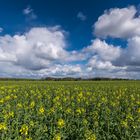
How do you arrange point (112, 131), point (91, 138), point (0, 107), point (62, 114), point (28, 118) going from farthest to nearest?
point (0, 107) → point (62, 114) → point (28, 118) → point (112, 131) → point (91, 138)

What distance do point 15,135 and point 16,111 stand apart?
3.93m

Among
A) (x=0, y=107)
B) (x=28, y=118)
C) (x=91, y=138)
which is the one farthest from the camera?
(x=0, y=107)

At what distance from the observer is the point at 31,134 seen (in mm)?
10180

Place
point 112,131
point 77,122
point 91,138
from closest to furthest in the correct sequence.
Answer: point 91,138 → point 112,131 → point 77,122

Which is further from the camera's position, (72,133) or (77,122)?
(77,122)

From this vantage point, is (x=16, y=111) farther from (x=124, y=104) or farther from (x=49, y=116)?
(x=124, y=104)

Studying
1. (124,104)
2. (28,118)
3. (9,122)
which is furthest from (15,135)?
(124,104)

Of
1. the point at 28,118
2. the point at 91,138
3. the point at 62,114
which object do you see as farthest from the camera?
the point at 62,114

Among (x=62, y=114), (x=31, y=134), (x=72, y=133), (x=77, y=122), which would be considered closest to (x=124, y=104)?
(x=62, y=114)

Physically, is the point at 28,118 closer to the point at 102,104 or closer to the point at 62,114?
the point at 62,114

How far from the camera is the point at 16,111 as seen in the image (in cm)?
1381

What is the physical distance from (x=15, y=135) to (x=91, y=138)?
2991mm

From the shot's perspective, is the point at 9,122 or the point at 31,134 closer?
the point at 31,134

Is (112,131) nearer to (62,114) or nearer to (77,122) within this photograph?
(77,122)
